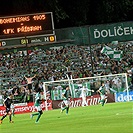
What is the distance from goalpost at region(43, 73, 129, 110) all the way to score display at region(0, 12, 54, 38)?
13.1 ft

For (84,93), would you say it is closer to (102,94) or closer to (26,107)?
(102,94)

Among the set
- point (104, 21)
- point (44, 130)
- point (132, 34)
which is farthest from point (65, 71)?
point (44, 130)

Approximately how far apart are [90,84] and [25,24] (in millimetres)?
6329

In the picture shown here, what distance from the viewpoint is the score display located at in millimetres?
39781

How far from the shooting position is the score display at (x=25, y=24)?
1566 inches

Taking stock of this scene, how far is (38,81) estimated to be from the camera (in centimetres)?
4306

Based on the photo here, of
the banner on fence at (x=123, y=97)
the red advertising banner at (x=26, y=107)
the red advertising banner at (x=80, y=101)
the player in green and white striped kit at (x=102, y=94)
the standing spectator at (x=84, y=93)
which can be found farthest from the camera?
the banner on fence at (x=123, y=97)

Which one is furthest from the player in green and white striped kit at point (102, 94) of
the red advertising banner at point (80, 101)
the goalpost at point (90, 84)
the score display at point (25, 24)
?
the score display at point (25, 24)

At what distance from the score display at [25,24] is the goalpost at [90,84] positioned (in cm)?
400

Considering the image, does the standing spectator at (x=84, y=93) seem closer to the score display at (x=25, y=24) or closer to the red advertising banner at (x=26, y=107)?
the red advertising banner at (x=26, y=107)

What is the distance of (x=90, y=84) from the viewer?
4269 centimetres

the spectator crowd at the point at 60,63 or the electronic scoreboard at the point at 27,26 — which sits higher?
the electronic scoreboard at the point at 27,26

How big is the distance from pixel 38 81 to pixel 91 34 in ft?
16.8

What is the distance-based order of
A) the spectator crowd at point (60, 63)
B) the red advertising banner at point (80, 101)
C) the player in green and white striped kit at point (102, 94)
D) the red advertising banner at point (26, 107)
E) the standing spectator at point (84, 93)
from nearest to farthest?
the player in green and white striped kit at point (102, 94) → the red advertising banner at point (26, 107) → the red advertising banner at point (80, 101) → the standing spectator at point (84, 93) → the spectator crowd at point (60, 63)
